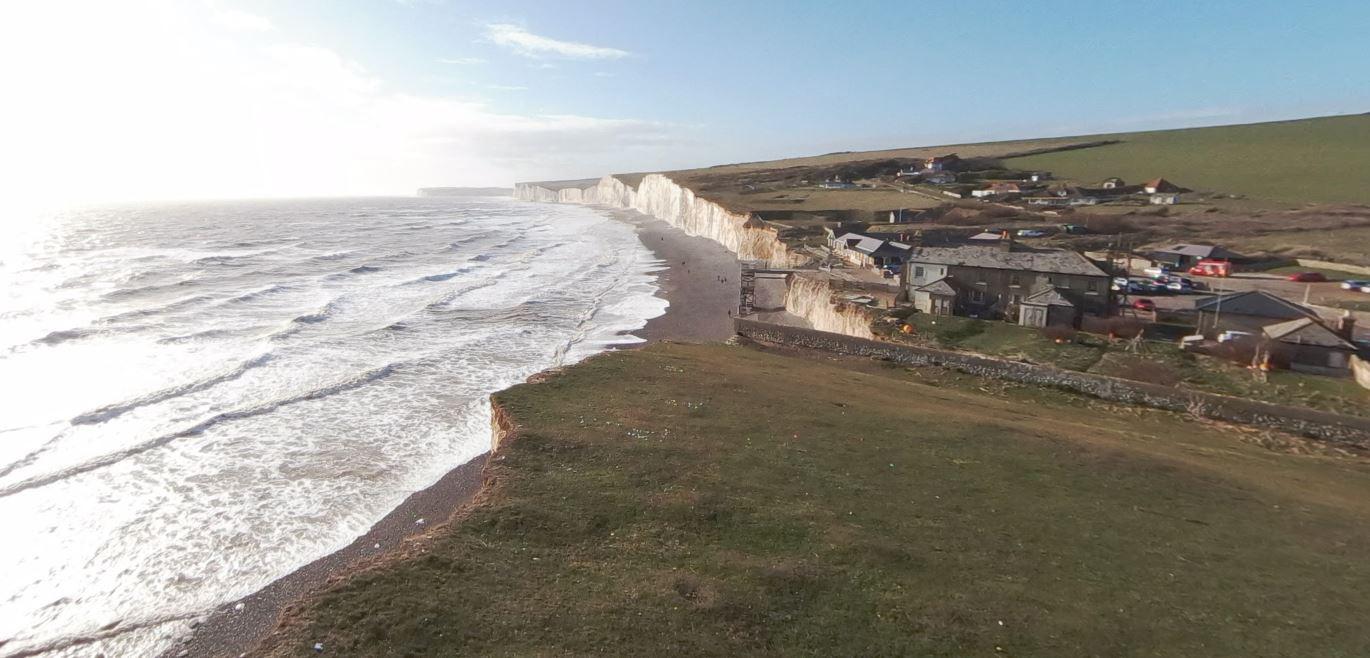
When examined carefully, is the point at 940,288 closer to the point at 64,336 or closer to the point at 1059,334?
the point at 1059,334

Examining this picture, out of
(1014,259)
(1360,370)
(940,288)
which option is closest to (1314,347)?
(1360,370)

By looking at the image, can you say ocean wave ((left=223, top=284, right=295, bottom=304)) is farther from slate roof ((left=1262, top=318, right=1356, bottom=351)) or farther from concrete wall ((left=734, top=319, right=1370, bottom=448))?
→ slate roof ((left=1262, top=318, right=1356, bottom=351))

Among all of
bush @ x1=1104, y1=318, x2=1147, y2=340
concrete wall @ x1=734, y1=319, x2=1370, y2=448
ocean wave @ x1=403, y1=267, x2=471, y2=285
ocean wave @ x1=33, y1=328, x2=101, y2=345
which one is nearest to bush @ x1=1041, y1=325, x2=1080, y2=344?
bush @ x1=1104, y1=318, x2=1147, y2=340

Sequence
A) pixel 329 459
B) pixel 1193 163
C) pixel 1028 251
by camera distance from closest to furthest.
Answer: pixel 329 459 < pixel 1028 251 < pixel 1193 163

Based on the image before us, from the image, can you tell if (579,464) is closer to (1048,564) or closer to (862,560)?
(862,560)

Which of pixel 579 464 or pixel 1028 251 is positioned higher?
pixel 1028 251

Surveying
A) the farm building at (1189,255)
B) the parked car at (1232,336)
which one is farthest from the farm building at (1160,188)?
the parked car at (1232,336)

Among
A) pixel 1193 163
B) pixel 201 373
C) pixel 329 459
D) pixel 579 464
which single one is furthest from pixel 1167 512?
pixel 1193 163
